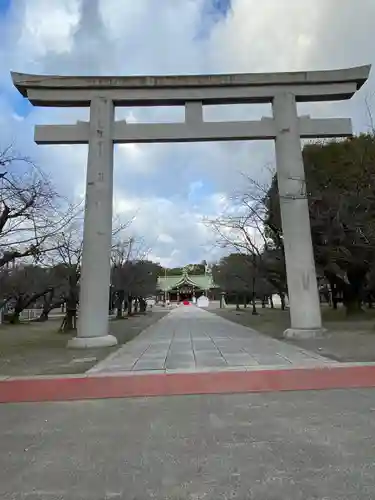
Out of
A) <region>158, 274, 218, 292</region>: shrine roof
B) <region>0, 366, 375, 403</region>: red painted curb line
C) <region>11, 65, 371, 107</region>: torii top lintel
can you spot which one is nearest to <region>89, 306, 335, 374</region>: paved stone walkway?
<region>0, 366, 375, 403</region>: red painted curb line

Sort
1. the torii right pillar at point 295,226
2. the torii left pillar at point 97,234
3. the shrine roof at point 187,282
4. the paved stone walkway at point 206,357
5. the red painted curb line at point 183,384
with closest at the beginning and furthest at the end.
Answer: the red painted curb line at point 183,384, the paved stone walkway at point 206,357, the torii left pillar at point 97,234, the torii right pillar at point 295,226, the shrine roof at point 187,282

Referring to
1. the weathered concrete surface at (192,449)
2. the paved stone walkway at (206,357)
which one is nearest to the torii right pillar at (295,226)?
the paved stone walkway at (206,357)

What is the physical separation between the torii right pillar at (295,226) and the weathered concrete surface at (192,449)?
816cm

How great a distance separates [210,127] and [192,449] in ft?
40.5

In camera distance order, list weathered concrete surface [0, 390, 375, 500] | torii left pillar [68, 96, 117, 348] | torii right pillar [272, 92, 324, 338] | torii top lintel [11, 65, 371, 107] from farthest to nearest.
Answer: torii top lintel [11, 65, 371, 107], torii right pillar [272, 92, 324, 338], torii left pillar [68, 96, 117, 348], weathered concrete surface [0, 390, 375, 500]

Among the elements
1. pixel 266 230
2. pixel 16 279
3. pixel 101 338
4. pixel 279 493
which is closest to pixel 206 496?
pixel 279 493

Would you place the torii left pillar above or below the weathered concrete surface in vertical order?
above

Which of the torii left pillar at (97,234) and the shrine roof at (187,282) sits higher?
the shrine roof at (187,282)

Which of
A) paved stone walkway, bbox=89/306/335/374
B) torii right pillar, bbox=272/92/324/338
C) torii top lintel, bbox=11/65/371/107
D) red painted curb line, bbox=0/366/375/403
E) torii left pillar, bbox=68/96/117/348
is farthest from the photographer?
torii top lintel, bbox=11/65/371/107

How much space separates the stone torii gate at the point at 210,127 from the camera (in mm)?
14531

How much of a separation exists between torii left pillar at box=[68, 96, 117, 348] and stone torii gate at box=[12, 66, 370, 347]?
0.03m

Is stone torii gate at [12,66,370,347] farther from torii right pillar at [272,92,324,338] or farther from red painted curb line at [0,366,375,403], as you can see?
red painted curb line at [0,366,375,403]

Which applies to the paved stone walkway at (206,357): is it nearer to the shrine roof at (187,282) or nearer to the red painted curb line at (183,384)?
the red painted curb line at (183,384)

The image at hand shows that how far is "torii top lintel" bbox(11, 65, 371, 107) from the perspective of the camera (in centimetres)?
1495
